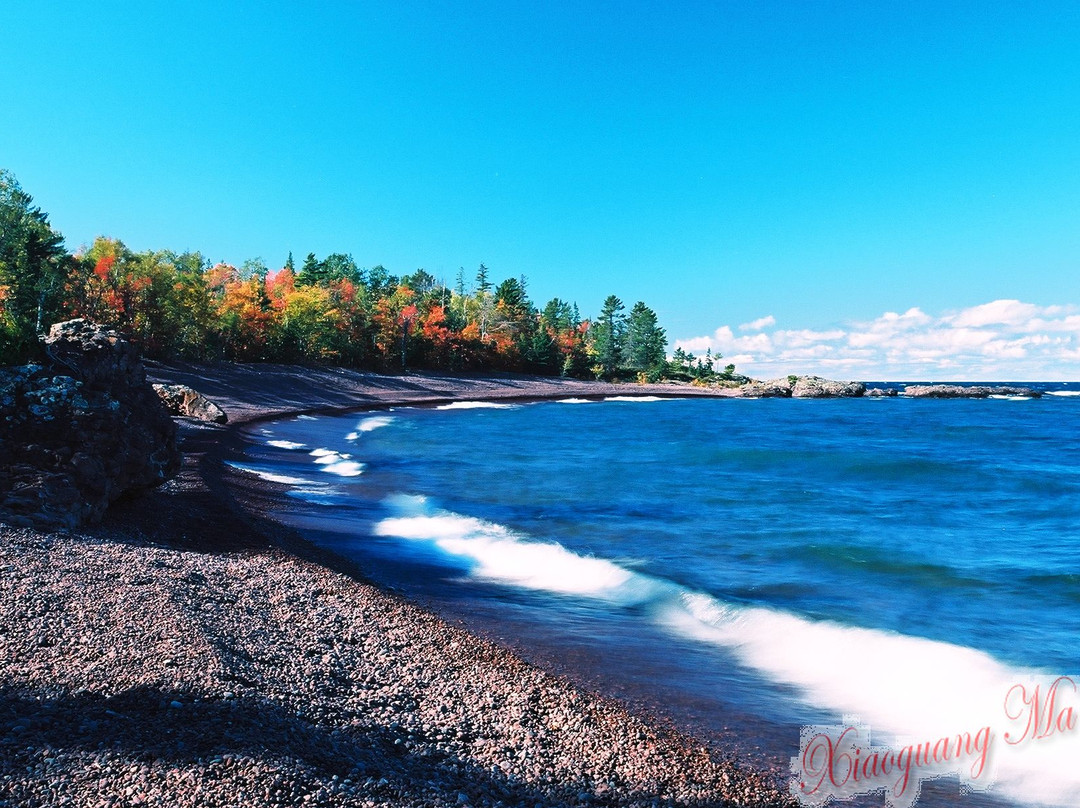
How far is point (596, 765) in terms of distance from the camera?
164 inches

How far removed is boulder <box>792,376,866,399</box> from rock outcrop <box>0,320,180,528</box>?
9347 cm

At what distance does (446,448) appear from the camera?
26.4 metres

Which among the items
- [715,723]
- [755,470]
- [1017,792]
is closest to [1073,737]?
[1017,792]

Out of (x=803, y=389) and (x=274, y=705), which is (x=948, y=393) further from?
(x=274, y=705)

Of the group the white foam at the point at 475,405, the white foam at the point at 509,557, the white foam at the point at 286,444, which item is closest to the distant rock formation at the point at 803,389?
the white foam at the point at 475,405

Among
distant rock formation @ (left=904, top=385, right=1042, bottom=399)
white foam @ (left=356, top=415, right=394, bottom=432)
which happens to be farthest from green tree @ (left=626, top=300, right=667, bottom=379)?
white foam @ (left=356, top=415, right=394, bottom=432)

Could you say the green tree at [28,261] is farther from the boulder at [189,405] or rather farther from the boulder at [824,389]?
the boulder at [824,389]

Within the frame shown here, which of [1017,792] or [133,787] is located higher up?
[133,787]

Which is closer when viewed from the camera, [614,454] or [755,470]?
[755,470]

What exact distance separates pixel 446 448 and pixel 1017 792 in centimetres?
2319

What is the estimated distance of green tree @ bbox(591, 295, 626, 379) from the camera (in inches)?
3868

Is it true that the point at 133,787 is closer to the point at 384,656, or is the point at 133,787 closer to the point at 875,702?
the point at 384,656

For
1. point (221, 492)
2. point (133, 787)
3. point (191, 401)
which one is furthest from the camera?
point (191, 401)

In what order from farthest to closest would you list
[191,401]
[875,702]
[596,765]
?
[191,401]
[875,702]
[596,765]
